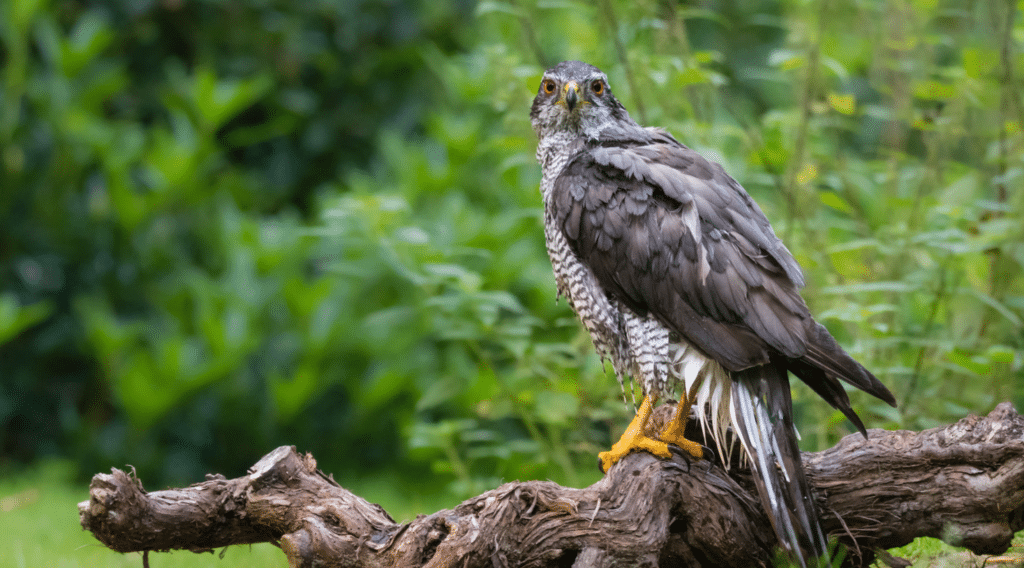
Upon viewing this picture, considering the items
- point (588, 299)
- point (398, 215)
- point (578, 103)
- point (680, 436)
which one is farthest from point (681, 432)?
point (398, 215)

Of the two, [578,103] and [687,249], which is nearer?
[687,249]

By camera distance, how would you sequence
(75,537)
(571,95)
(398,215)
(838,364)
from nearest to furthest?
(838,364)
(571,95)
(398,215)
(75,537)

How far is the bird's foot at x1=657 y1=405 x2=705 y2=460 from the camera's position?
9.03 ft

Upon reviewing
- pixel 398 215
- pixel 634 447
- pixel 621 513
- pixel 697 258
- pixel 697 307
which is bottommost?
pixel 621 513

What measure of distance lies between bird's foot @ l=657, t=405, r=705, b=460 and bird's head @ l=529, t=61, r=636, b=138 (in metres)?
1.08

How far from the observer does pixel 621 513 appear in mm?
2525

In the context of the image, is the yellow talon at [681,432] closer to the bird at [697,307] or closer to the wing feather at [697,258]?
the bird at [697,307]

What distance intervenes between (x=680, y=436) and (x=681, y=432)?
2 cm

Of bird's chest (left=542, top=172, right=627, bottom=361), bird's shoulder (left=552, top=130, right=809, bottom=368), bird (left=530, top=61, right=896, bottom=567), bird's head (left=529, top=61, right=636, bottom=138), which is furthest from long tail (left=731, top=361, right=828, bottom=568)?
bird's head (left=529, top=61, right=636, bottom=138)

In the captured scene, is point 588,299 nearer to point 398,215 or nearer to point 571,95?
point 571,95

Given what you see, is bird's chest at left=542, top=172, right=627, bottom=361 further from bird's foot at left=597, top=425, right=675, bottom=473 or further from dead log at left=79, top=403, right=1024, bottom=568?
dead log at left=79, top=403, right=1024, bottom=568

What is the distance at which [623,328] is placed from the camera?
9.50 feet

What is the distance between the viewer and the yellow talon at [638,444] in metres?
2.72

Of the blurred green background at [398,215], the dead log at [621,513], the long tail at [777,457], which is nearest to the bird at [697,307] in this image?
Result: the long tail at [777,457]
